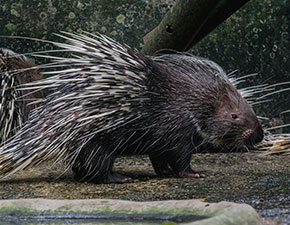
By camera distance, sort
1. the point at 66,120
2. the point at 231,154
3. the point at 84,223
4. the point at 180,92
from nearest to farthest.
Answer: the point at 84,223
the point at 66,120
the point at 180,92
the point at 231,154

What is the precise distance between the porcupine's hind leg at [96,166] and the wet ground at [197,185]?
70mm

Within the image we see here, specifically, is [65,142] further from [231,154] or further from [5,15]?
[5,15]

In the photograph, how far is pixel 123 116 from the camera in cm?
370

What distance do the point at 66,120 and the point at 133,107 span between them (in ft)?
1.49

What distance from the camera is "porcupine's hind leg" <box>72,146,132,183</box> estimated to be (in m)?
3.75

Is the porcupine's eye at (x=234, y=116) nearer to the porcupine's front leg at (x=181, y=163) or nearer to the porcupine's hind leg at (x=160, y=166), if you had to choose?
the porcupine's front leg at (x=181, y=163)

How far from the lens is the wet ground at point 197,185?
2.98m

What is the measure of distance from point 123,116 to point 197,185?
26.2 inches

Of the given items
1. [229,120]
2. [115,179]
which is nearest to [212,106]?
[229,120]

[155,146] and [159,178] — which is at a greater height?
[155,146]

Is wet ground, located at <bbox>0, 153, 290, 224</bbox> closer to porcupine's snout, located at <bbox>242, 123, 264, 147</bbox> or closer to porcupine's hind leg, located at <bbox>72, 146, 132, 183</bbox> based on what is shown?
porcupine's hind leg, located at <bbox>72, 146, 132, 183</bbox>

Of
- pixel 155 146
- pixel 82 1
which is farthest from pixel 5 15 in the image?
pixel 155 146

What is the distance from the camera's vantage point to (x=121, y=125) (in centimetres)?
371

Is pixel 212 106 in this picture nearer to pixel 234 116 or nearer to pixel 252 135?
pixel 234 116
